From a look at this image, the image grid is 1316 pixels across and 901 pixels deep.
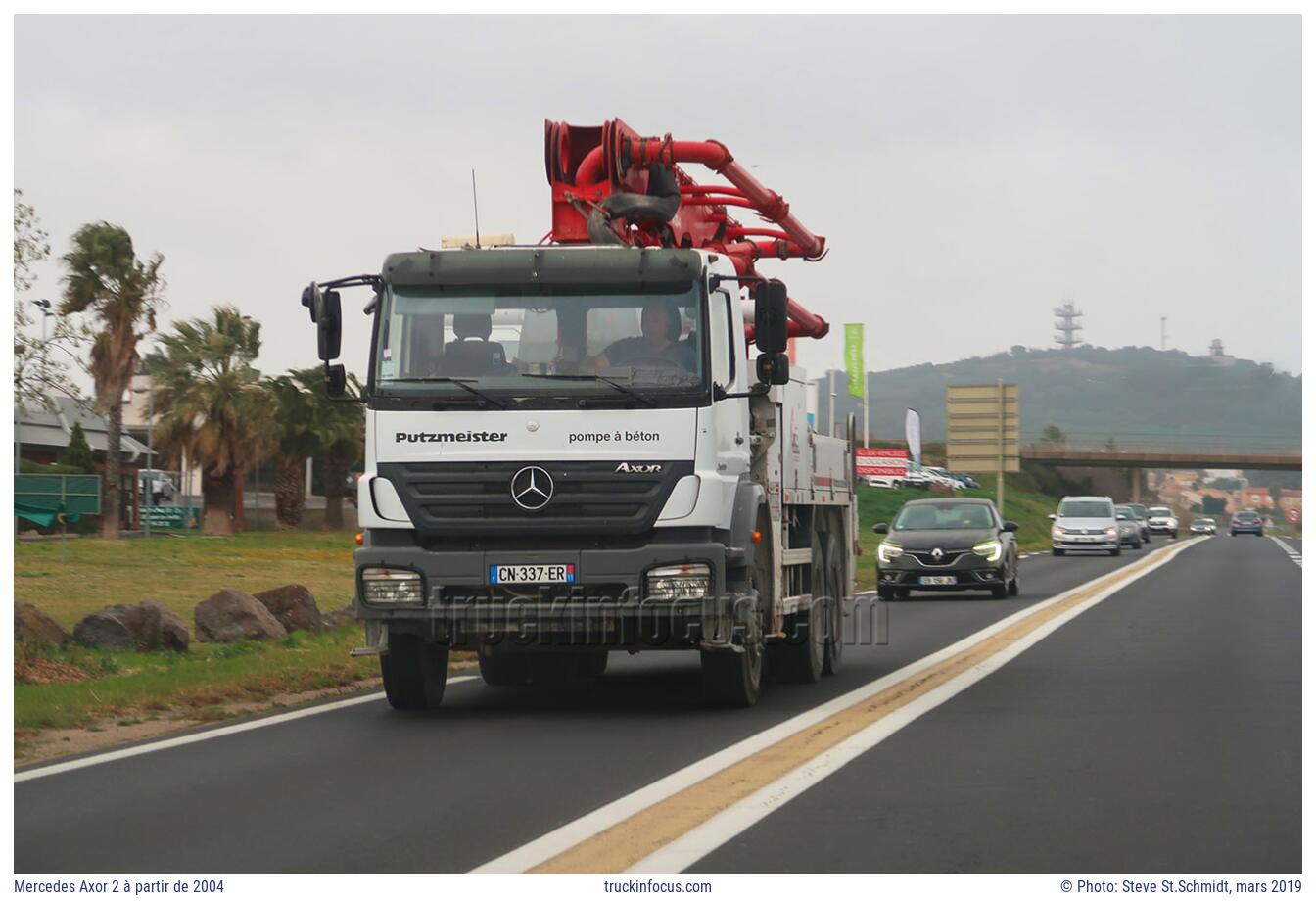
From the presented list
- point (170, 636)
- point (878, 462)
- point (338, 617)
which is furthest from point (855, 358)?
point (170, 636)

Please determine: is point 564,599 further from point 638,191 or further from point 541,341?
point 638,191

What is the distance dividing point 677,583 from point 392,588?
179cm

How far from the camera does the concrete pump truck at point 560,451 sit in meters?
12.1

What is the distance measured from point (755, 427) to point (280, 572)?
994 inches

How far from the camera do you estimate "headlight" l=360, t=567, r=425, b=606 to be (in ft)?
Answer: 40.0

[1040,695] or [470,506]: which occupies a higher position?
[470,506]

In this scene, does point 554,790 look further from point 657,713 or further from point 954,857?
point 657,713

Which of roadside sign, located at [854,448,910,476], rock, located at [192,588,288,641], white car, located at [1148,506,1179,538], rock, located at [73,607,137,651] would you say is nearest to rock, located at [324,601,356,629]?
rock, located at [192,588,288,641]

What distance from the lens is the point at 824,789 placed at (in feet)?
29.8

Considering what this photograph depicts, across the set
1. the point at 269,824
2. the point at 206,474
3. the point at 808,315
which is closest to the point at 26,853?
the point at 269,824

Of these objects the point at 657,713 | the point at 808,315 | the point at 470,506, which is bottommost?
the point at 657,713

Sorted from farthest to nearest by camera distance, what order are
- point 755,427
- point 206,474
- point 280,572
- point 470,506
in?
point 206,474
point 280,572
point 755,427
point 470,506

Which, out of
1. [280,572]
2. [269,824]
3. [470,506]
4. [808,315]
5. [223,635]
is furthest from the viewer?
[280,572]

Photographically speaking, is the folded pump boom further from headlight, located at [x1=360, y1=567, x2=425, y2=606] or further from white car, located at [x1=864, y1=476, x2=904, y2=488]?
white car, located at [x1=864, y1=476, x2=904, y2=488]
